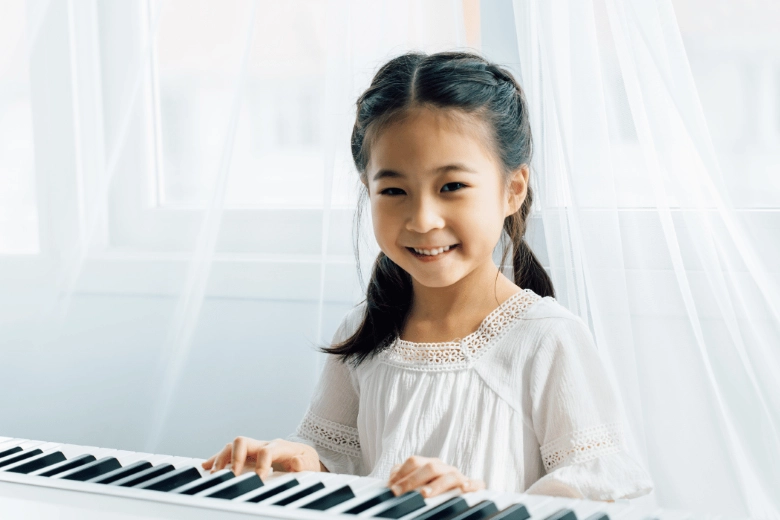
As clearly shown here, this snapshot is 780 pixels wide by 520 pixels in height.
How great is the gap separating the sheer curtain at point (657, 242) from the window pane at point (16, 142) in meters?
0.95

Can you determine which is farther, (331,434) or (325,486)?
(331,434)

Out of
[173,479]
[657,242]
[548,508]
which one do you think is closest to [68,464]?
[173,479]

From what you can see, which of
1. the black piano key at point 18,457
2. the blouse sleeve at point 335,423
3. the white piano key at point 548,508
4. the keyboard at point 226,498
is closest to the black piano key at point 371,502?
the keyboard at point 226,498

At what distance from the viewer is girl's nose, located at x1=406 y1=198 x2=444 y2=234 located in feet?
3.17

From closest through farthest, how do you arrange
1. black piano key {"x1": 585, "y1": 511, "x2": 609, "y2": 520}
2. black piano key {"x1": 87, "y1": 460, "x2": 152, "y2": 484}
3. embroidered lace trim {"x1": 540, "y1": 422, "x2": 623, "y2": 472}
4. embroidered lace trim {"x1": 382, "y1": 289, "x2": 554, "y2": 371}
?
black piano key {"x1": 585, "y1": 511, "x2": 609, "y2": 520}
black piano key {"x1": 87, "y1": 460, "x2": 152, "y2": 484}
embroidered lace trim {"x1": 540, "y1": 422, "x2": 623, "y2": 472}
embroidered lace trim {"x1": 382, "y1": 289, "x2": 554, "y2": 371}

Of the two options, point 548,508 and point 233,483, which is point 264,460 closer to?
point 233,483

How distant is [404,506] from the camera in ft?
2.17

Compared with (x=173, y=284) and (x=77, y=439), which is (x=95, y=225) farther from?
(x=77, y=439)

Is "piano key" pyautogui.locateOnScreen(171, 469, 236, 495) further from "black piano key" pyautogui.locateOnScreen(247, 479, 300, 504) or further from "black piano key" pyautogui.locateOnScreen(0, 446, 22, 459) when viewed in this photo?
"black piano key" pyautogui.locateOnScreen(0, 446, 22, 459)

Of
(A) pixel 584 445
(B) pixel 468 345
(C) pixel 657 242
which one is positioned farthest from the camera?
(C) pixel 657 242

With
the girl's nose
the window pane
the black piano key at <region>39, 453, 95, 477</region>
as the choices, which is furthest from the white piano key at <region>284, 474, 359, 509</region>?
the window pane

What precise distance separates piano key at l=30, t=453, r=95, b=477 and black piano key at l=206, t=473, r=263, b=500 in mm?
157

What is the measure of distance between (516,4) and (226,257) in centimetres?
69

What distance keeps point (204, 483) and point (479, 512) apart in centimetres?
23
